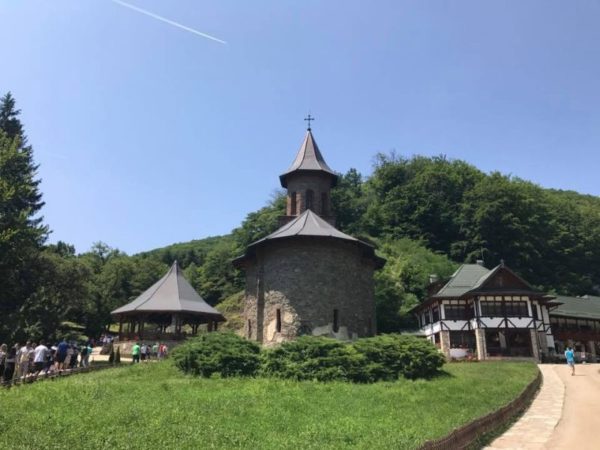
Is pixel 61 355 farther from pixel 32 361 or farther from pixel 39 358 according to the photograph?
pixel 39 358

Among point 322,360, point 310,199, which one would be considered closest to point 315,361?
point 322,360

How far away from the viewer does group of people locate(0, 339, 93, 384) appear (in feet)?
55.4

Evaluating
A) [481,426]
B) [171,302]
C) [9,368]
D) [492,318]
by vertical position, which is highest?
[171,302]

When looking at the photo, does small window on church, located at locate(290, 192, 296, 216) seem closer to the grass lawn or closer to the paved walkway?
the grass lawn

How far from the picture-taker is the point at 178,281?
3228 centimetres

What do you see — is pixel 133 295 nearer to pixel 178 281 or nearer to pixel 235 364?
pixel 178 281

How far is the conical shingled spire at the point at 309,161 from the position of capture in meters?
34.3

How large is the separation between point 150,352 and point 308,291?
33.3 ft

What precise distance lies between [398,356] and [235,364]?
19.0 ft

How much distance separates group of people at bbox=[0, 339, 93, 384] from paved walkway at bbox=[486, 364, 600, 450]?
14.8 m

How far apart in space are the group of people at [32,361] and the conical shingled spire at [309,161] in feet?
58.1

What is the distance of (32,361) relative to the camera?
61.8 feet

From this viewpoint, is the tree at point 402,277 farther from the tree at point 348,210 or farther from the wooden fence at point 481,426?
the wooden fence at point 481,426

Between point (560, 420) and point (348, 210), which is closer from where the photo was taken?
point (560, 420)
